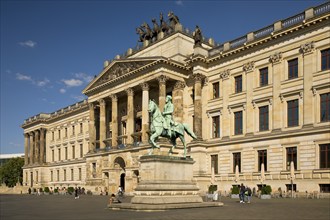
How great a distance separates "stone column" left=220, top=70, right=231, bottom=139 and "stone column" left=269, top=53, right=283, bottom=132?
6.94 m

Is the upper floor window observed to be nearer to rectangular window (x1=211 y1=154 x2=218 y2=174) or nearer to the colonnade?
rectangular window (x1=211 y1=154 x2=218 y2=174)

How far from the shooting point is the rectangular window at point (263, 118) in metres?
45.9

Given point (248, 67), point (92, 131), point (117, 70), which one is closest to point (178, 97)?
point (248, 67)

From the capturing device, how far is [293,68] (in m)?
43.7

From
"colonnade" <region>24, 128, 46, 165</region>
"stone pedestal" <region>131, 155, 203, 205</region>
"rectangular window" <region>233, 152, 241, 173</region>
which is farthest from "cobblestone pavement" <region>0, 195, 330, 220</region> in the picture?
"colonnade" <region>24, 128, 46, 165</region>

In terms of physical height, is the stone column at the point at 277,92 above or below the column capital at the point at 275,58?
below

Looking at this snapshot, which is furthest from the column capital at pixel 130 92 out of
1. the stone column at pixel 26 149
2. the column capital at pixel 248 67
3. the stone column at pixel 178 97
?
the stone column at pixel 26 149

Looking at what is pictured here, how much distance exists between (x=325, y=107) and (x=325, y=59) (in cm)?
510

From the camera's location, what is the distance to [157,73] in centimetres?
5450

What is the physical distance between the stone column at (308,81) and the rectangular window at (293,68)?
4.63ft

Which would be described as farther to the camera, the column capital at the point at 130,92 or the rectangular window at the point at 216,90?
the column capital at the point at 130,92

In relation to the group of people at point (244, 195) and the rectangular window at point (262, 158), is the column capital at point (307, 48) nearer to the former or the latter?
the rectangular window at point (262, 158)

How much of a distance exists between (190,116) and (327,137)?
2132 cm

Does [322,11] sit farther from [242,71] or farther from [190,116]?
[190,116]
